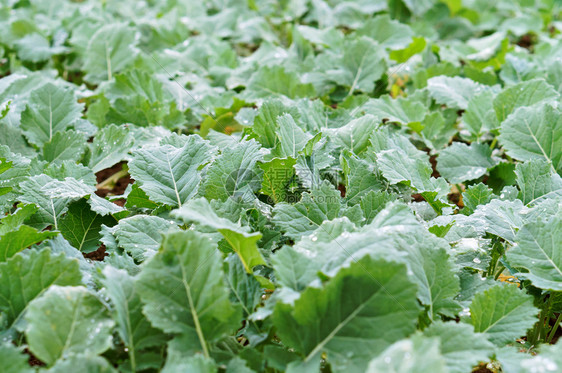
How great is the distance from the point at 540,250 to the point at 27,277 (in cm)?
121

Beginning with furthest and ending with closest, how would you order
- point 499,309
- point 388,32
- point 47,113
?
point 388,32 → point 47,113 → point 499,309

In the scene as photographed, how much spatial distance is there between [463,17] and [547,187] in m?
2.17

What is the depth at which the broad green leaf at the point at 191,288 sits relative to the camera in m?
1.17

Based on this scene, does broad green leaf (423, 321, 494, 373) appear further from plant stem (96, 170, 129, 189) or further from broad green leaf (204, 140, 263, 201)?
plant stem (96, 170, 129, 189)

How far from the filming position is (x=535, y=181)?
5.54 ft

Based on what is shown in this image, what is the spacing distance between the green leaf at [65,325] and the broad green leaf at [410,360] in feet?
1.75

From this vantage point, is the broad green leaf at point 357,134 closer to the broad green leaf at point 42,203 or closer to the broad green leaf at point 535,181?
the broad green leaf at point 535,181

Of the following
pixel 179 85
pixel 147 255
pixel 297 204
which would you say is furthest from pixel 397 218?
pixel 179 85

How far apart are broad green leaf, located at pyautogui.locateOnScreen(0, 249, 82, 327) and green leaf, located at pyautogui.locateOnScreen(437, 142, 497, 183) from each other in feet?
4.26

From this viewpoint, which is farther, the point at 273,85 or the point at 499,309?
the point at 273,85

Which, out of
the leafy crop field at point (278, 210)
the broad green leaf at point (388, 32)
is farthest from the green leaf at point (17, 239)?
the broad green leaf at point (388, 32)

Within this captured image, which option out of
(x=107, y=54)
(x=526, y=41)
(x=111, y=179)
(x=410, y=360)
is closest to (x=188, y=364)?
(x=410, y=360)

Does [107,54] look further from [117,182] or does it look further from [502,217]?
[502,217]

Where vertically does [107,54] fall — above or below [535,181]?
below
